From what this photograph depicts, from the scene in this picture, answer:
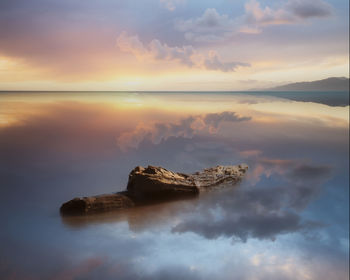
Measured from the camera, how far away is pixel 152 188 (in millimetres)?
6855

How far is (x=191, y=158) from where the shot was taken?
391 inches

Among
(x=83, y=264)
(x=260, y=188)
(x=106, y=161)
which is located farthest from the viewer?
(x=106, y=161)

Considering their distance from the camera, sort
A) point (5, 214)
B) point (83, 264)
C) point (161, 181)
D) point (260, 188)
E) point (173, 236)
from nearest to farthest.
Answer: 1. point (83, 264)
2. point (173, 236)
3. point (5, 214)
4. point (161, 181)
5. point (260, 188)

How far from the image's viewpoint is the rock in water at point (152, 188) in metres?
6.20

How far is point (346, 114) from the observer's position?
13.3 meters

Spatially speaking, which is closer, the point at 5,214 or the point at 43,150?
the point at 5,214

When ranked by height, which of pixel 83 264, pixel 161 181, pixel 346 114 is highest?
pixel 346 114

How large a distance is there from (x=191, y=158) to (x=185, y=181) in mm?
2616

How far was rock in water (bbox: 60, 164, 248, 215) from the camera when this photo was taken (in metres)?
6.20

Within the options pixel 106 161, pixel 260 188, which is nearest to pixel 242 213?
pixel 260 188

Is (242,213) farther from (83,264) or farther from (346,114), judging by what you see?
Answer: (346,114)

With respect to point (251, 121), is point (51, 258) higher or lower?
lower

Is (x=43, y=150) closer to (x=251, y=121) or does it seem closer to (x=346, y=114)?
(x=251, y=121)

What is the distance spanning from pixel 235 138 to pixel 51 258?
9.03 m
